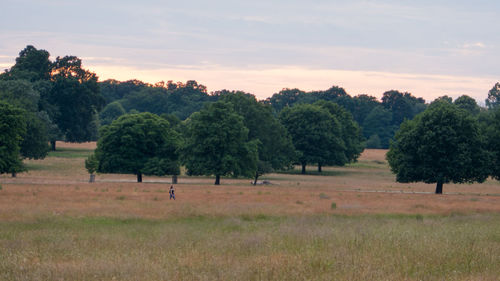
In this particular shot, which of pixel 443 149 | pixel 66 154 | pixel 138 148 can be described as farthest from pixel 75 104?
pixel 443 149

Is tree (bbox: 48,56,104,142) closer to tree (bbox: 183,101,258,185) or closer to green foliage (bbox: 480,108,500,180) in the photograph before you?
tree (bbox: 183,101,258,185)

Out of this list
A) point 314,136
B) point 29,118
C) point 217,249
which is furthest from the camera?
point 314,136

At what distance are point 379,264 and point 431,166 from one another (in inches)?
1772

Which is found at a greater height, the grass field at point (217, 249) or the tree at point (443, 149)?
the tree at point (443, 149)

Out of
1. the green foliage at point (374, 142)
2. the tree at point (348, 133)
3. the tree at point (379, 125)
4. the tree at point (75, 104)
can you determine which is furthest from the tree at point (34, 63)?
the tree at point (379, 125)

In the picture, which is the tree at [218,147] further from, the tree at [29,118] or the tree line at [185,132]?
the tree at [29,118]

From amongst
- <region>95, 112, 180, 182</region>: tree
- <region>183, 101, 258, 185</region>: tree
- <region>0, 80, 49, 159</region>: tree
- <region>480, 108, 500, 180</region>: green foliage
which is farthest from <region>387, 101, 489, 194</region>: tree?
<region>0, 80, 49, 159</region>: tree

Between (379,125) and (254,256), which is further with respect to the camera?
(379,125)

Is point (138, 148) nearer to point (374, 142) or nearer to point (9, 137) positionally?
point (9, 137)

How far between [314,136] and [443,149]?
44.7 m

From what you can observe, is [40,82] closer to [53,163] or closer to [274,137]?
[53,163]

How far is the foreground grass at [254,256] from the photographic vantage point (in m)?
12.3

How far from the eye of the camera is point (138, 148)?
6988cm

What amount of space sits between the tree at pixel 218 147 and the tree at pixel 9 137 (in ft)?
63.9
